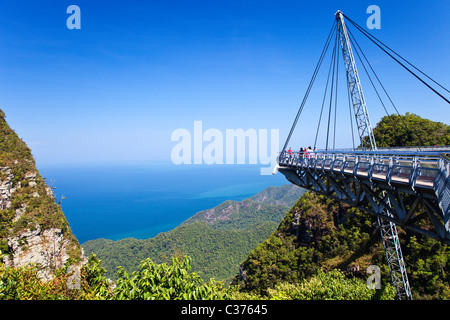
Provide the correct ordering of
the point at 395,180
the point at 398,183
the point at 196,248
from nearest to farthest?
the point at 398,183, the point at 395,180, the point at 196,248

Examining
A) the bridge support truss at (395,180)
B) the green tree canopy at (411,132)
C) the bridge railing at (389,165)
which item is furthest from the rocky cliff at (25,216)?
the green tree canopy at (411,132)

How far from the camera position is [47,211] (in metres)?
29.8

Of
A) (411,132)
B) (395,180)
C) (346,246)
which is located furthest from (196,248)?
(395,180)

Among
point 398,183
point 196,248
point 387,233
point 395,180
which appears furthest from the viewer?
point 196,248

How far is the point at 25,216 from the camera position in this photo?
2884cm

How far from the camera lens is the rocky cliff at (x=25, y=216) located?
89.4ft

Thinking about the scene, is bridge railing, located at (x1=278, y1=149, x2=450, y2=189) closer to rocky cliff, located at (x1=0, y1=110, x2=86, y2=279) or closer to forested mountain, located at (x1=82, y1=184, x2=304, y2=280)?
rocky cliff, located at (x1=0, y1=110, x2=86, y2=279)

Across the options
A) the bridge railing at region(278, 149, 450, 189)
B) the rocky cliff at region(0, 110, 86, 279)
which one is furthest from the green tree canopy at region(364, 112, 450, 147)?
the rocky cliff at region(0, 110, 86, 279)

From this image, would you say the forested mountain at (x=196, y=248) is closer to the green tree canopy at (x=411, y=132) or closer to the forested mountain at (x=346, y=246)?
the forested mountain at (x=346, y=246)

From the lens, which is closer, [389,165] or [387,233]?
[389,165]

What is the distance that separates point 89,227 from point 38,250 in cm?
16021

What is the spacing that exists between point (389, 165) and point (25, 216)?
3967cm

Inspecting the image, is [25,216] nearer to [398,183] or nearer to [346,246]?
[398,183]
